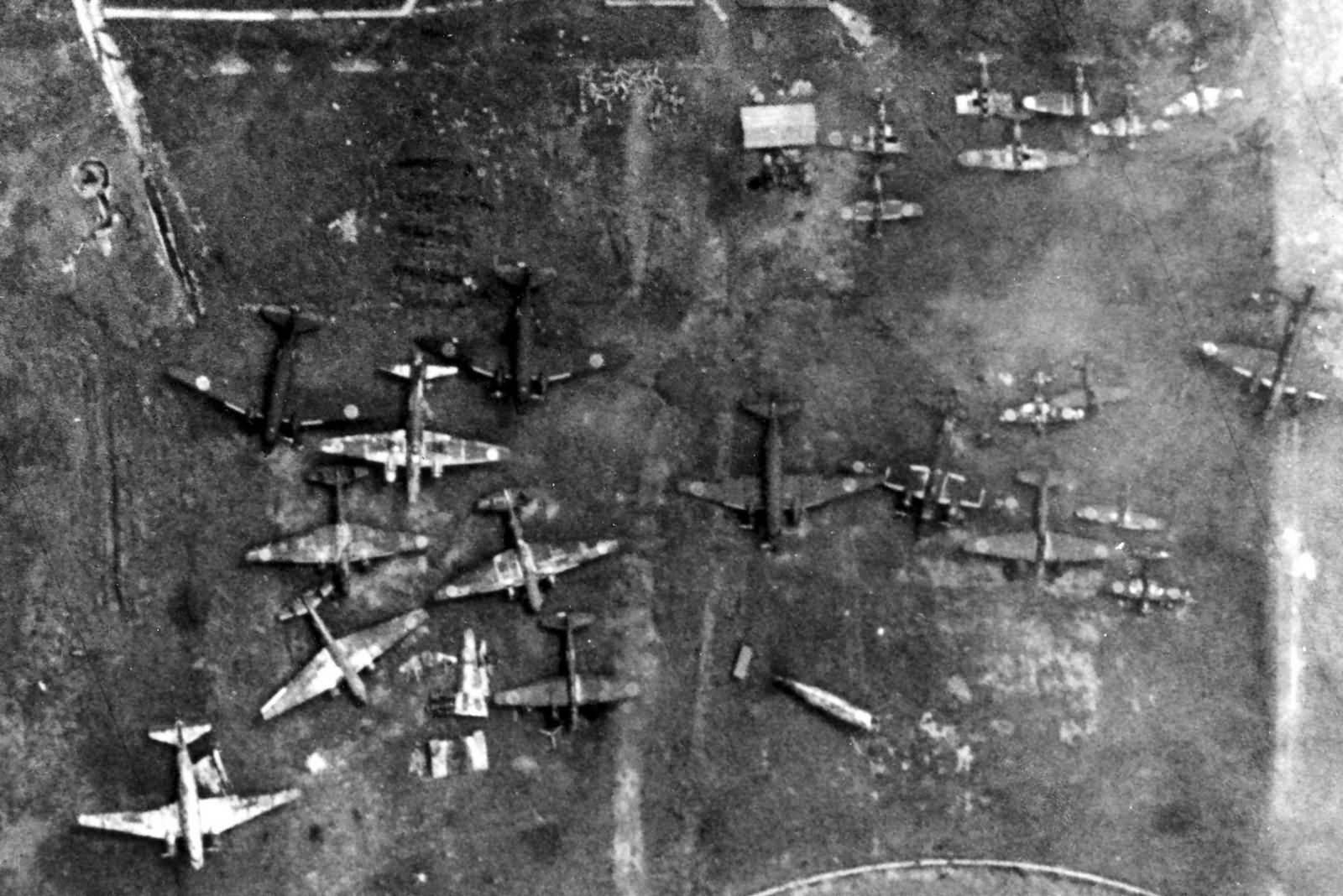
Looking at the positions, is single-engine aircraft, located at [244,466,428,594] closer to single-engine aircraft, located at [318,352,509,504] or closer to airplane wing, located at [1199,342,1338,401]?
single-engine aircraft, located at [318,352,509,504]

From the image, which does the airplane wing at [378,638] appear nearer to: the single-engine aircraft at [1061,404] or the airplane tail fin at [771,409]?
the airplane tail fin at [771,409]

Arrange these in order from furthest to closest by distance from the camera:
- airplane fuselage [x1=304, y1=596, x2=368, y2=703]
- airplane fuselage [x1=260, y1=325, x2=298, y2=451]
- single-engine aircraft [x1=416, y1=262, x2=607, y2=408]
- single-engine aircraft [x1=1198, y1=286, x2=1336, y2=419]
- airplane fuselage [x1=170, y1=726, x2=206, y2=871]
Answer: single-engine aircraft [x1=1198, y1=286, x2=1336, y2=419] → single-engine aircraft [x1=416, y1=262, x2=607, y2=408] → airplane fuselage [x1=260, y1=325, x2=298, y2=451] → airplane fuselage [x1=304, y1=596, x2=368, y2=703] → airplane fuselage [x1=170, y1=726, x2=206, y2=871]

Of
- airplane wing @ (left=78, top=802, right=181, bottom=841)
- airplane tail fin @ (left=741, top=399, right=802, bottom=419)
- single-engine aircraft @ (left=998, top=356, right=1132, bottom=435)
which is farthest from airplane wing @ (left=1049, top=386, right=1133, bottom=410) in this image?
airplane wing @ (left=78, top=802, right=181, bottom=841)

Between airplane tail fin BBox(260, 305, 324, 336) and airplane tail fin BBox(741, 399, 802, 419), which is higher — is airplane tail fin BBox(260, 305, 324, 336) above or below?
above

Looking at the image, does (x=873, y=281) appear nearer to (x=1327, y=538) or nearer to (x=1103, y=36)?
(x=1103, y=36)

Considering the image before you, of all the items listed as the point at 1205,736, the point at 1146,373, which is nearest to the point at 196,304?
the point at 1146,373

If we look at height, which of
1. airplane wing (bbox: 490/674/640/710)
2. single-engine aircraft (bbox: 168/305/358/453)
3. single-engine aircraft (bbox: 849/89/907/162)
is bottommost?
airplane wing (bbox: 490/674/640/710)

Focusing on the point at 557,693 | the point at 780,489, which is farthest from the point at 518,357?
the point at 557,693

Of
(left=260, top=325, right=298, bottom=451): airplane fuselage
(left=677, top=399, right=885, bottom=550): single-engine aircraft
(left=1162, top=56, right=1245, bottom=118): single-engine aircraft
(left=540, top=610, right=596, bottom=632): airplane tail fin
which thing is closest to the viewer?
(left=260, top=325, right=298, bottom=451): airplane fuselage
